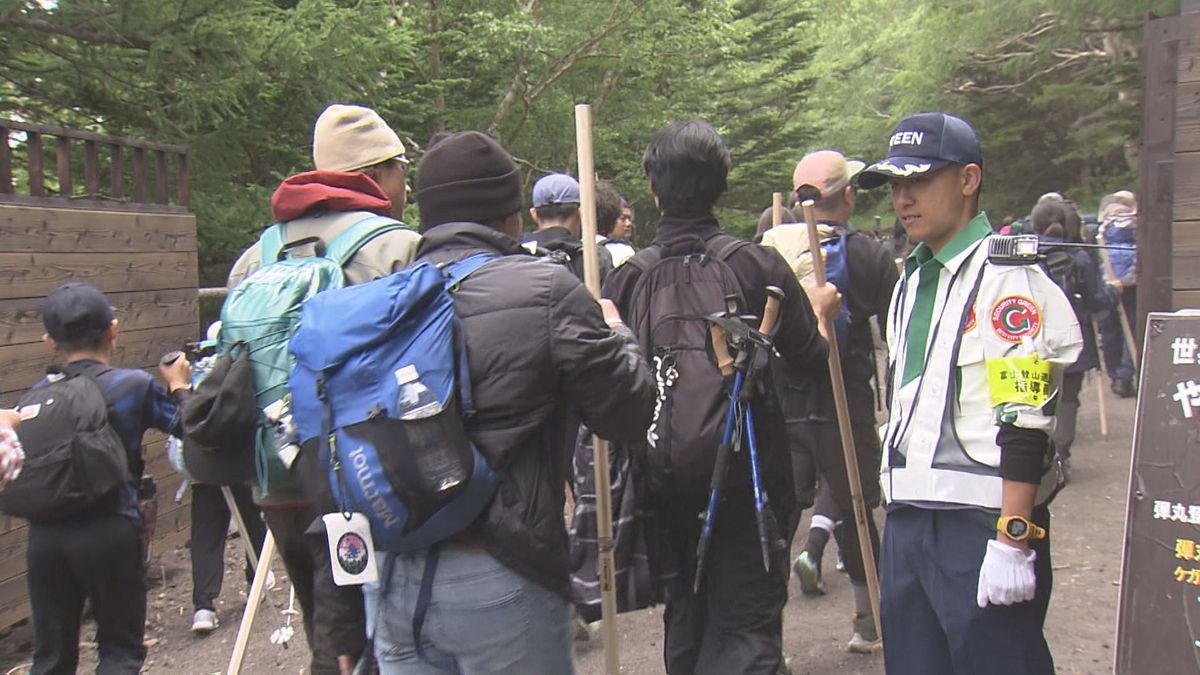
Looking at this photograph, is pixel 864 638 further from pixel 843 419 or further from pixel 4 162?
pixel 4 162

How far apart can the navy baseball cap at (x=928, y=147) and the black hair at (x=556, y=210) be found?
2.47 m

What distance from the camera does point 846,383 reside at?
16.3ft

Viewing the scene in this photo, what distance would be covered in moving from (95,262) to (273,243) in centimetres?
340

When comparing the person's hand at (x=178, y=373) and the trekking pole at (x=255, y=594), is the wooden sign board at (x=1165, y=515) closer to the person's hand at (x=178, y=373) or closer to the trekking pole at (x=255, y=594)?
the trekking pole at (x=255, y=594)

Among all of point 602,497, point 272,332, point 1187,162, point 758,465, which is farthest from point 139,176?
point 1187,162

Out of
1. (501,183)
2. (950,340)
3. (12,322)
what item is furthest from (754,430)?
(12,322)

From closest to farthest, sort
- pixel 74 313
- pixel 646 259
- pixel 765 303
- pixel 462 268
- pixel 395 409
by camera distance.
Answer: pixel 395 409, pixel 462 268, pixel 765 303, pixel 646 259, pixel 74 313

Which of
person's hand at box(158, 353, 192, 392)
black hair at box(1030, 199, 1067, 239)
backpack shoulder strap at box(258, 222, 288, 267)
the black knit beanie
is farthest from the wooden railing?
black hair at box(1030, 199, 1067, 239)

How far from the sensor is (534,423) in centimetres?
233

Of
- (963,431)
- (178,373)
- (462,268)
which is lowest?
(963,431)

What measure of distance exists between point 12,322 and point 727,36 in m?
13.9

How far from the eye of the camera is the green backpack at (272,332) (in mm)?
2861

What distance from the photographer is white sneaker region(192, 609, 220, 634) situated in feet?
18.9

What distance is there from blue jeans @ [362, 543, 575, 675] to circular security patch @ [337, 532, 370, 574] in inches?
5.0
